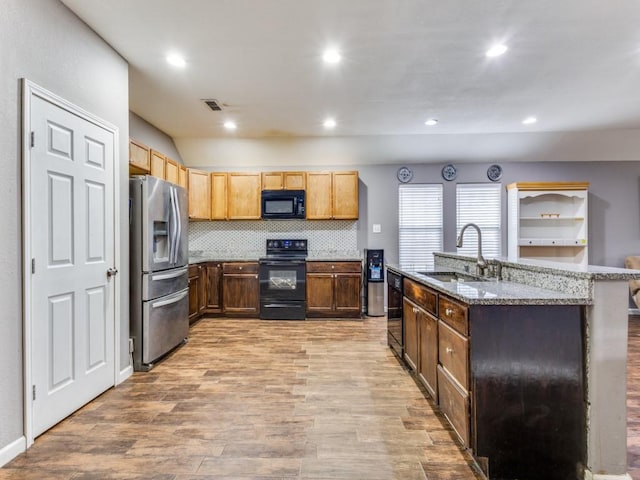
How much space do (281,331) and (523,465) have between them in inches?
123

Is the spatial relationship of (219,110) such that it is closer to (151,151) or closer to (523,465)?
(151,151)

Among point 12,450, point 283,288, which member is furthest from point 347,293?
point 12,450

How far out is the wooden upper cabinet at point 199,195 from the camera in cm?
516

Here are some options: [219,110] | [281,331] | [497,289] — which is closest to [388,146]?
[219,110]

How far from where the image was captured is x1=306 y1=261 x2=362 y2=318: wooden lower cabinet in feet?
16.4

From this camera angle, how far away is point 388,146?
5188mm

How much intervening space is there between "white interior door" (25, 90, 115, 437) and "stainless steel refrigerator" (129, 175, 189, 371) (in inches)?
14.6

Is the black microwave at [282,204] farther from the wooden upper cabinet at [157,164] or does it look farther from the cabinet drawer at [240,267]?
the wooden upper cabinet at [157,164]

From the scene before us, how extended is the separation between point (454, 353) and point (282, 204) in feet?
12.6

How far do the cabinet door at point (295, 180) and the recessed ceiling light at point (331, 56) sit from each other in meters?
2.47

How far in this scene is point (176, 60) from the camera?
287cm

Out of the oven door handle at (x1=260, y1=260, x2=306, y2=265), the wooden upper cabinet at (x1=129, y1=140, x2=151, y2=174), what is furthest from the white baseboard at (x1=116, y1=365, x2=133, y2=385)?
the oven door handle at (x1=260, y1=260, x2=306, y2=265)

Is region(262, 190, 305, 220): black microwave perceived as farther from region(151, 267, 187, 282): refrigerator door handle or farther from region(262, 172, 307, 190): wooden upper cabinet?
region(151, 267, 187, 282): refrigerator door handle

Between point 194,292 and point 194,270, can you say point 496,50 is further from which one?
point 194,292
